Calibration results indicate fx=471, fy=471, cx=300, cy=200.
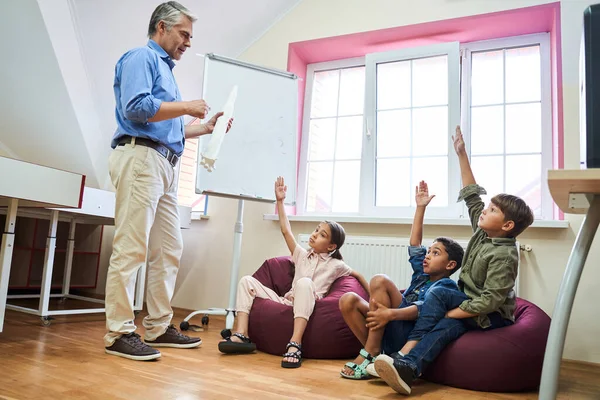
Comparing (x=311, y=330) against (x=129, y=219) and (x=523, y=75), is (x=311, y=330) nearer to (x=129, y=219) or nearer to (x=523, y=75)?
(x=129, y=219)

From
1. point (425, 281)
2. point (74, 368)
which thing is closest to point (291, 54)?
point (425, 281)

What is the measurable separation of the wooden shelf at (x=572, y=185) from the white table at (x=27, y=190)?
6.86ft

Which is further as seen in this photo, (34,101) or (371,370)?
(34,101)

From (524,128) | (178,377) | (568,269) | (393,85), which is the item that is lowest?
(178,377)

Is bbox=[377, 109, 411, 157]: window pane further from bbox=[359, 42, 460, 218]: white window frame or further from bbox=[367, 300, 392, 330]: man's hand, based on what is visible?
bbox=[367, 300, 392, 330]: man's hand

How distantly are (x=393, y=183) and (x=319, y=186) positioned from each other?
23.7 inches

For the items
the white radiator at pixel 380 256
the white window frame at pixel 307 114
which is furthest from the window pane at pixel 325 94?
the white radiator at pixel 380 256

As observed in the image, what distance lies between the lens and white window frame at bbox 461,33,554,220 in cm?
292

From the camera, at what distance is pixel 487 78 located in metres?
3.22

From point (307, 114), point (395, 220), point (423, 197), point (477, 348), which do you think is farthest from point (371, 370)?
point (307, 114)

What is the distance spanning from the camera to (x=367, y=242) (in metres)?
3.06

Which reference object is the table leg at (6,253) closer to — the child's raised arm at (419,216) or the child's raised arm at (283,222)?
the child's raised arm at (283,222)

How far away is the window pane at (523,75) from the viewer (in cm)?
308

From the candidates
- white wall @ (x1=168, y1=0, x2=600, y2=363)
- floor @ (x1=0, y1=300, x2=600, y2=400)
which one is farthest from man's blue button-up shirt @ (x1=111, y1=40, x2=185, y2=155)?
white wall @ (x1=168, y1=0, x2=600, y2=363)
